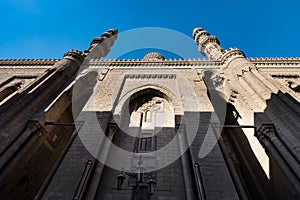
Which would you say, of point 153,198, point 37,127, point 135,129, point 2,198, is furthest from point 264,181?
point 2,198

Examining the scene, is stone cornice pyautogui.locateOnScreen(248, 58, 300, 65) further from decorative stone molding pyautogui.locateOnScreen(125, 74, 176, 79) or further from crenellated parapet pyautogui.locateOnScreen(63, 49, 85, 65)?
crenellated parapet pyautogui.locateOnScreen(63, 49, 85, 65)

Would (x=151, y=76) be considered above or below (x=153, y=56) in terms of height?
below

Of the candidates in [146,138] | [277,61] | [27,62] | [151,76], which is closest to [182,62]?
[151,76]

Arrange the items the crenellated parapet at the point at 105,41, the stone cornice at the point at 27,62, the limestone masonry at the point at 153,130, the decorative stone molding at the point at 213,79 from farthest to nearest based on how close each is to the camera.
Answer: the crenellated parapet at the point at 105,41 < the stone cornice at the point at 27,62 < the decorative stone molding at the point at 213,79 < the limestone masonry at the point at 153,130

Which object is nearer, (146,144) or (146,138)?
(146,144)

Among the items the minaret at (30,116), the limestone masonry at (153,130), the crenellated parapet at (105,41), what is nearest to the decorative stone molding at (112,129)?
the limestone masonry at (153,130)

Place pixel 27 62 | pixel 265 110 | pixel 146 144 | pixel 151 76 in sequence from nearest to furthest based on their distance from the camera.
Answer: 1. pixel 265 110
2. pixel 146 144
3. pixel 151 76
4. pixel 27 62

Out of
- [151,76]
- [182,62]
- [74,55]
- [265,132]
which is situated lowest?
[265,132]

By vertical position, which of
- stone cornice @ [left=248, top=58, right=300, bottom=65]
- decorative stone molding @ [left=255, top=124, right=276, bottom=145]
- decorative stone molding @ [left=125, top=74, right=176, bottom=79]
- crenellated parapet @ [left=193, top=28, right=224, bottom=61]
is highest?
crenellated parapet @ [left=193, top=28, right=224, bottom=61]

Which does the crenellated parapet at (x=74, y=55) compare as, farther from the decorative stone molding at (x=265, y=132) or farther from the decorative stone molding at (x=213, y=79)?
the decorative stone molding at (x=265, y=132)

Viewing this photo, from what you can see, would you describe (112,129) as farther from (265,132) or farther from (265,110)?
(265,110)

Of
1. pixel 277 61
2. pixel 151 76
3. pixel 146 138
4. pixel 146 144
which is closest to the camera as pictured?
pixel 146 144

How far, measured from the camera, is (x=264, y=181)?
7.54 m

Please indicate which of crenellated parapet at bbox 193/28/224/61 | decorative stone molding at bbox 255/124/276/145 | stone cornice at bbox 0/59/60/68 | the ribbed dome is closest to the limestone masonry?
decorative stone molding at bbox 255/124/276/145
